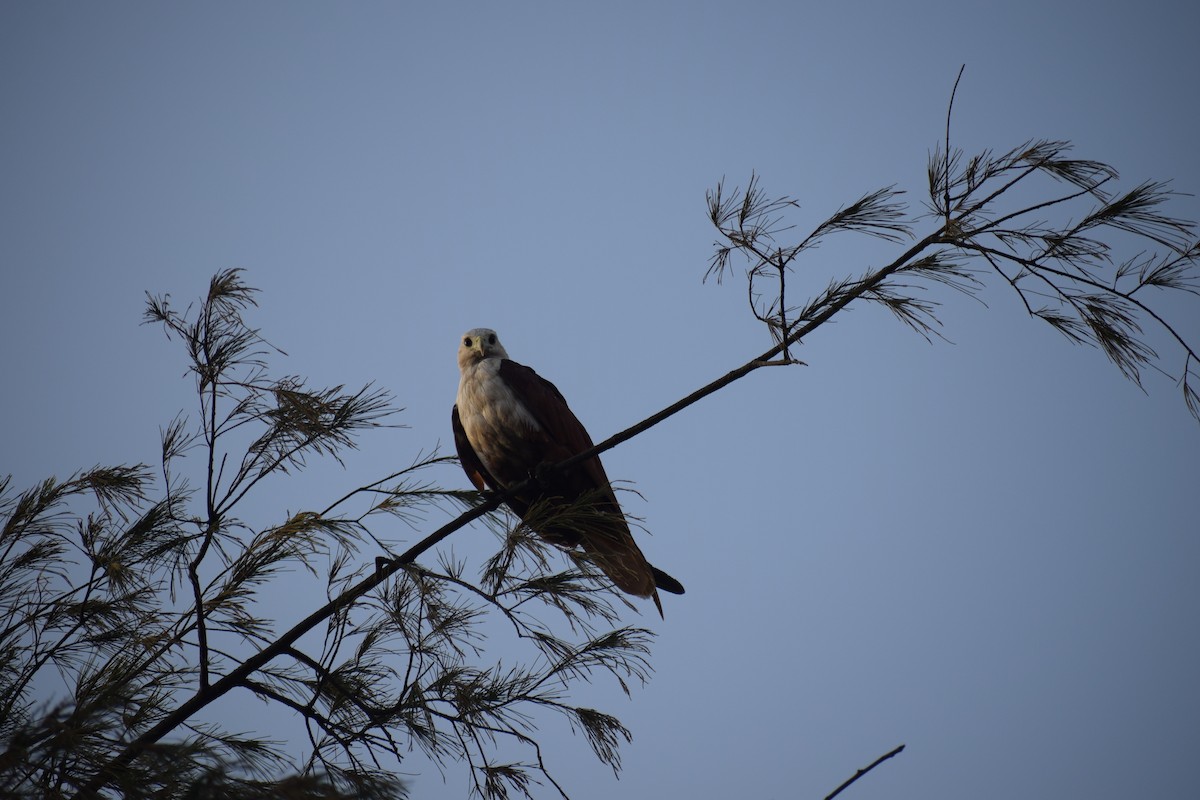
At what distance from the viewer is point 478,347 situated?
378 centimetres

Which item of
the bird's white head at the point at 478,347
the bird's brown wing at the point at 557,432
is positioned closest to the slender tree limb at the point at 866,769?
the bird's brown wing at the point at 557,432

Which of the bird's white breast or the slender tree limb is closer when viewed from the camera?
the slender tree limb

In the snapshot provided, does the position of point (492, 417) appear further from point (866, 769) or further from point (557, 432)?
point (866, 769)

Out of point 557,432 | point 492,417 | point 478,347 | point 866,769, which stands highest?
point 478,347

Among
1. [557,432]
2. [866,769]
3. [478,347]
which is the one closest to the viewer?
[866,769]

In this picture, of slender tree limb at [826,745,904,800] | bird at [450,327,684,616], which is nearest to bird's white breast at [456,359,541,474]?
bird at [450,327,684,616]

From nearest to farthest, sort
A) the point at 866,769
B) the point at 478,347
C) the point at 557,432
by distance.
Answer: the point at 866,769 < the point at 557,432 < the point at 478,347

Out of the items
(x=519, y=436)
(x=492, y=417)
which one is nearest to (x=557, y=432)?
(x=519, y=436)

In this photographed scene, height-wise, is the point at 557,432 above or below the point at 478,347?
below

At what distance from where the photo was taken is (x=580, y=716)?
81.5 inches

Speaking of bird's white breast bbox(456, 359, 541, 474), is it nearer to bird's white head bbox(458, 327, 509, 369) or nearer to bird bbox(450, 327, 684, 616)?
bird bbox(450, 327, 684, 616)

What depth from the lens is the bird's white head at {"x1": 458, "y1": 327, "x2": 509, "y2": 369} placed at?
3.75 m

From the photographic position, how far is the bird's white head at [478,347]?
3.75 meters

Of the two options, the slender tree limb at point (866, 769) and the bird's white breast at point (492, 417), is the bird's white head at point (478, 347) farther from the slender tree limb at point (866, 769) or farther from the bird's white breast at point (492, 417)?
the slender tree limb at point (866, 769)
